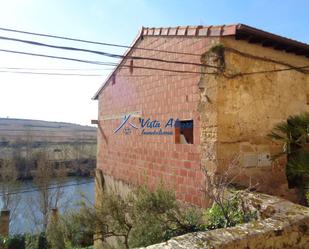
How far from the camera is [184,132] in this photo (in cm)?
692

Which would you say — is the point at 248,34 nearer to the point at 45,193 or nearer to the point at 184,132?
the point at 184,132

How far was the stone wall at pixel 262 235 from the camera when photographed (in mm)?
2823

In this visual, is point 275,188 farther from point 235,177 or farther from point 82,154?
point 82,154

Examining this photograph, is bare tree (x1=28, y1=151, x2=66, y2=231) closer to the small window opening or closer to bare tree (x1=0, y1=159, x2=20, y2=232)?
bare tree (x1=0, y1=159, x2=20, y2=232)

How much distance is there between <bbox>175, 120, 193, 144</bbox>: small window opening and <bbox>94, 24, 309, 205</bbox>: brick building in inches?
0.6

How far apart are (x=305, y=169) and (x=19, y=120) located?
101 meters

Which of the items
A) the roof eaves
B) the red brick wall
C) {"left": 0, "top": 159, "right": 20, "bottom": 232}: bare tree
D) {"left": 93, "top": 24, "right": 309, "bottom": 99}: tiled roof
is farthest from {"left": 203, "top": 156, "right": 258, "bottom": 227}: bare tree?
{"left": 0, "top": 159, "right": 20, "bottom": 232}: bare tree

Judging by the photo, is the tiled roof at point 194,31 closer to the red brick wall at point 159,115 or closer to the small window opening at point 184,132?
the red brick wall at point 159,115

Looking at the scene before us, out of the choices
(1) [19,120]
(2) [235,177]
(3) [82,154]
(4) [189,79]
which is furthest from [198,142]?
(1) [19,120]

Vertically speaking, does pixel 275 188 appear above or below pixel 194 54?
below

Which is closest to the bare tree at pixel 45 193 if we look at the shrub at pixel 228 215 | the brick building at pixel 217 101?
the brick building at pixel 217 101

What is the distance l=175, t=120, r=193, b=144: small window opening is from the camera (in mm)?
6676

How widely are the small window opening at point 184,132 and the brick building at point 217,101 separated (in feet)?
0.05

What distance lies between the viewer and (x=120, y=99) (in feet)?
33.8
